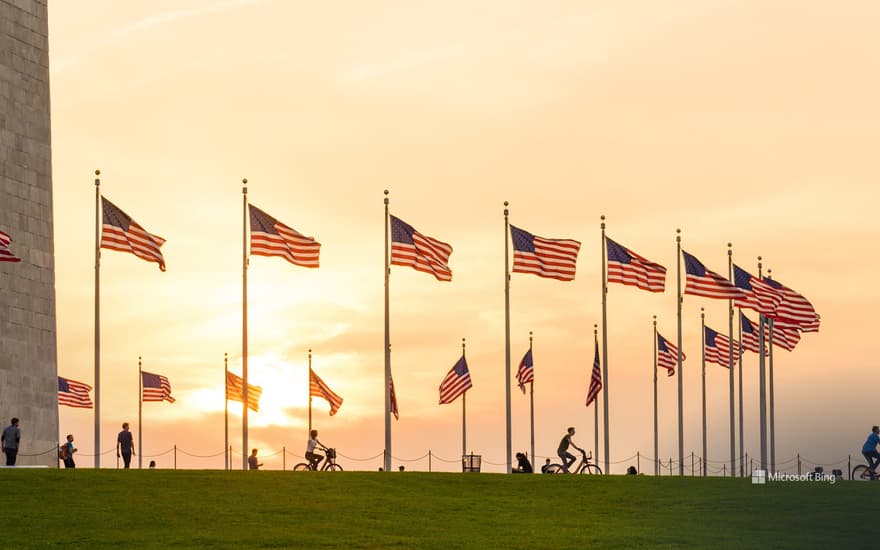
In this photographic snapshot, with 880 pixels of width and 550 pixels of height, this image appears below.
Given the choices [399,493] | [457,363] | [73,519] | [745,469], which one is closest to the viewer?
[73,519]

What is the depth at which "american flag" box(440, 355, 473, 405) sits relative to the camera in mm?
67500

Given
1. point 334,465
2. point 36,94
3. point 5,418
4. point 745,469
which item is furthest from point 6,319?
point 745,469

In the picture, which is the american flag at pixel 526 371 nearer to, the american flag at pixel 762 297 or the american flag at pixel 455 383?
the american flag at pixel 455 383

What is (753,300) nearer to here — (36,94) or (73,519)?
(36,94)


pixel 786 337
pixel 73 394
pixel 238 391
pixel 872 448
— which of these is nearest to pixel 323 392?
pixel 238 391

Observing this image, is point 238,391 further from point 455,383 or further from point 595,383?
point 595,383

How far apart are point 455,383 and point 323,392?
9.12m

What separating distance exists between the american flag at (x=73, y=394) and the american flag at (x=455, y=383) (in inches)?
594

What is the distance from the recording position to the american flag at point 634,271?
62.3 metres

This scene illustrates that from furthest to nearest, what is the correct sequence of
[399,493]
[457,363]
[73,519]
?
[457,363] < [399,493] < [73,519]

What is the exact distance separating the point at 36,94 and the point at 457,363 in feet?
66.8

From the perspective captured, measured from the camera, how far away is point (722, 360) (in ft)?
254

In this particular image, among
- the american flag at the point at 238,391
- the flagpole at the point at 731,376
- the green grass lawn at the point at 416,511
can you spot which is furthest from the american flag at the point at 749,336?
the green grass lawn at the point at 416,511

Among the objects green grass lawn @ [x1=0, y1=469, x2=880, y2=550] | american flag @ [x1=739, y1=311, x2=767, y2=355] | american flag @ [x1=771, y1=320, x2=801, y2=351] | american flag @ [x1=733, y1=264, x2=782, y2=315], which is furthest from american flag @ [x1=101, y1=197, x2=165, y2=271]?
american flag @ [x1=739, y1=311, x2=767, y2=355]
